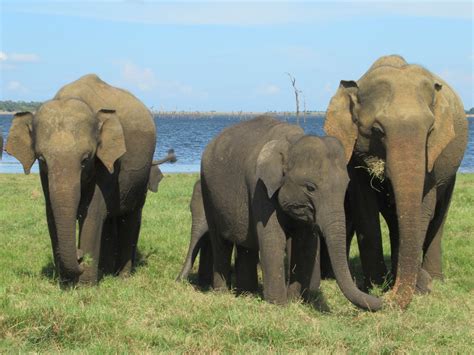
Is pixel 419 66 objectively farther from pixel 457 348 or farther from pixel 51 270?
pixel 51 270

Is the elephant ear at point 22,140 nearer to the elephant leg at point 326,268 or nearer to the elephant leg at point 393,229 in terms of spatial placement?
the elephant leg at point 326,268

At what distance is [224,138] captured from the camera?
31.8 ft

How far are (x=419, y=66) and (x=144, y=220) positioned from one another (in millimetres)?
7416

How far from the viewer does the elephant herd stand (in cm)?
801

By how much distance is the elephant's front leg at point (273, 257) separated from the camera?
27.1ft

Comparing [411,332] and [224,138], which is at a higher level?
[224,138]

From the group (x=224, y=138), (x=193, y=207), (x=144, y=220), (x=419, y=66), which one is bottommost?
(x=144, y=220)

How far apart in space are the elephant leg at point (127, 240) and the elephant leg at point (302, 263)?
293cm

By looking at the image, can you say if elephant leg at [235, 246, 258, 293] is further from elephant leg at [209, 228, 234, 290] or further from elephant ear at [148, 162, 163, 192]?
elephant ear at [148, 162, 163, 192]

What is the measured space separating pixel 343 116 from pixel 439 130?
39.3 inches

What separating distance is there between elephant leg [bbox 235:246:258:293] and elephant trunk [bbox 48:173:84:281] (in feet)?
5.85

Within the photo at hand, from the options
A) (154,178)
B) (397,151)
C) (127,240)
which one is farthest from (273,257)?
(154,178)

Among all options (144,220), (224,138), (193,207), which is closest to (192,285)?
(193,207)

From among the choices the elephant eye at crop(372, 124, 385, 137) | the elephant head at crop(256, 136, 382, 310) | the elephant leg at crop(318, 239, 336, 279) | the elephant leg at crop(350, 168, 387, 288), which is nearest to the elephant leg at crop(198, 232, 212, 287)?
the elephant leg at crop(318, 239, 336, 279)
